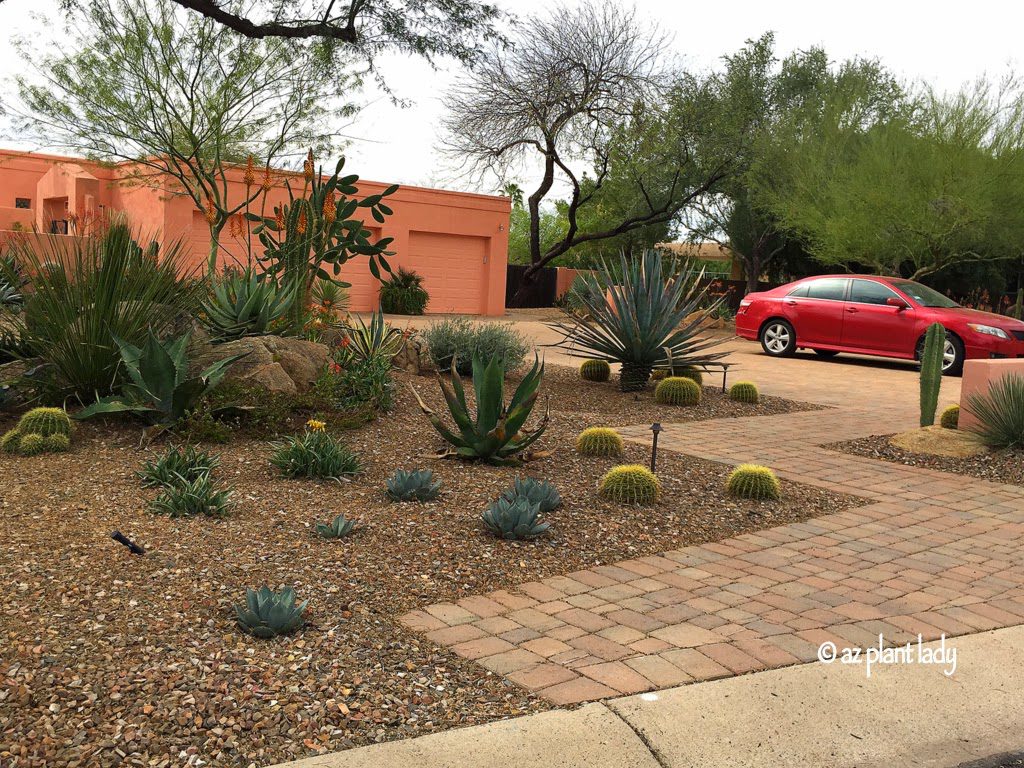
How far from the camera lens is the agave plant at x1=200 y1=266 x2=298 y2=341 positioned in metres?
9.18

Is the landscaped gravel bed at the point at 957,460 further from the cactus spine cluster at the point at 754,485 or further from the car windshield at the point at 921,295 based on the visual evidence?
the car windshield at the point at 921,295

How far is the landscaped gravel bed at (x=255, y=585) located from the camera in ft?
→ 11.2

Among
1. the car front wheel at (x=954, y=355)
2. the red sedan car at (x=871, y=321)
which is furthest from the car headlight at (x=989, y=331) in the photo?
the car front wheel at (x=954, y=355)

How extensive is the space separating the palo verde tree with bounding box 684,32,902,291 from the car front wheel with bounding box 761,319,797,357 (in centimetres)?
969

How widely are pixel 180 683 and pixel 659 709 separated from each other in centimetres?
168

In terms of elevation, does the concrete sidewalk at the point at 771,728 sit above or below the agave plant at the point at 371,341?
below

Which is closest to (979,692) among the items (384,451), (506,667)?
(506,667)

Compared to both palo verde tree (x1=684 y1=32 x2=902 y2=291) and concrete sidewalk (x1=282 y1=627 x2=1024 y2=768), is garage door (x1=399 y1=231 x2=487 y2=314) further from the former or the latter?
concrete sidewalk (x1=282 y1=627 x2=1024 y2=768)

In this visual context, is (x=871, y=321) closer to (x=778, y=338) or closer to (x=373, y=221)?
(x=778, y=338)

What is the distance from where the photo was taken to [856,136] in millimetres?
27344

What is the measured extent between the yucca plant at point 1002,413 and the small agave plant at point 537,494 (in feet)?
14.8

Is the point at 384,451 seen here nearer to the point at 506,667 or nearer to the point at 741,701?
the point at 506,667

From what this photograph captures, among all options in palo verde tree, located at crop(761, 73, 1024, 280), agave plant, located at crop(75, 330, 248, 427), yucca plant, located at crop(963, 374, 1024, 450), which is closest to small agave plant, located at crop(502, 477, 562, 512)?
agave plant, located at crop(75, 330, 248, 427)

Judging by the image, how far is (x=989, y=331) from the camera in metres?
16.8
